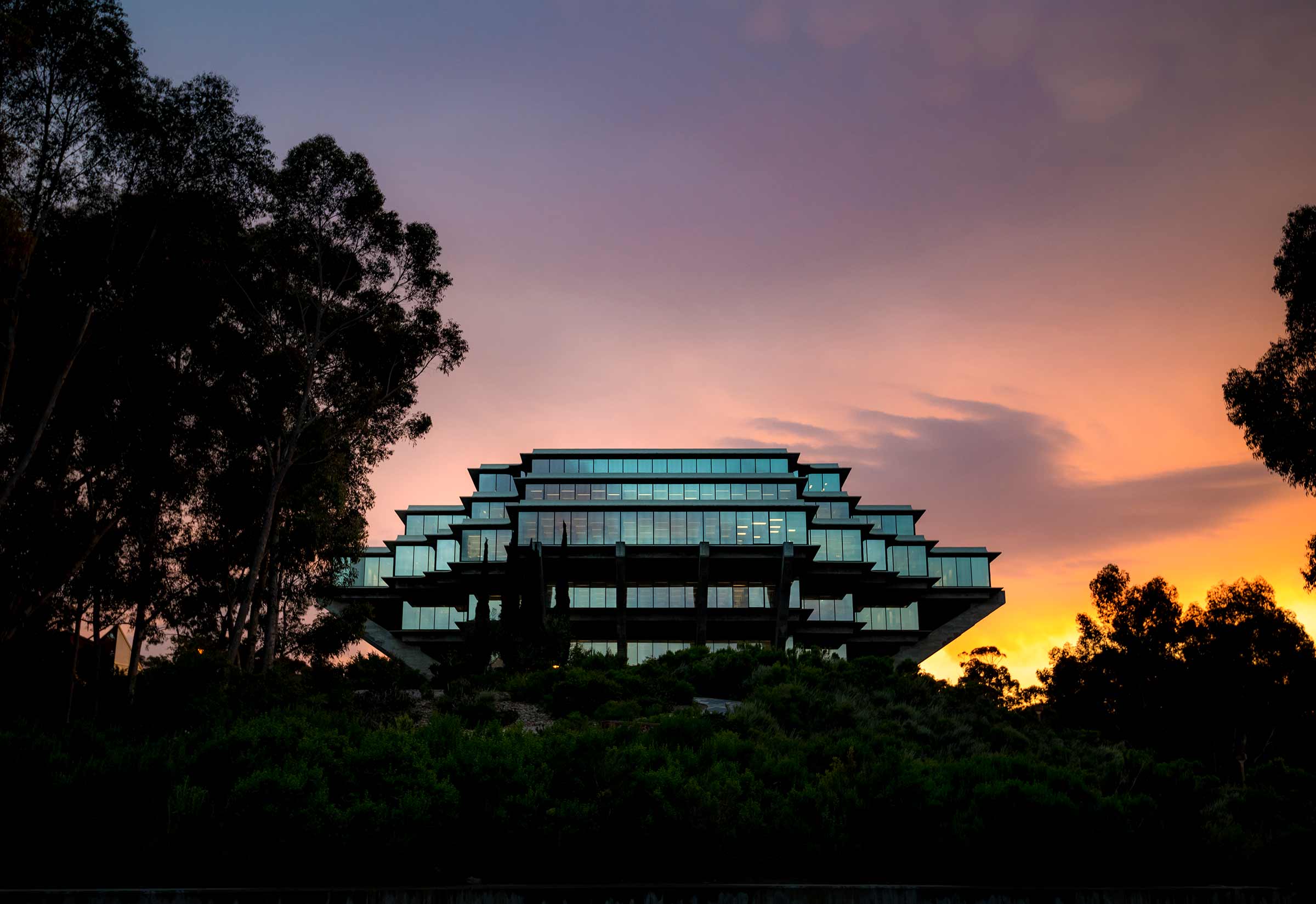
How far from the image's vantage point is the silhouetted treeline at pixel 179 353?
72.4 feet

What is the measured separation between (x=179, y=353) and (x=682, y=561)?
4803cm

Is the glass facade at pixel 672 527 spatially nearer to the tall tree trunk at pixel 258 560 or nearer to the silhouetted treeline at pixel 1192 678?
the silhouetted treeline at pixel 1192 678

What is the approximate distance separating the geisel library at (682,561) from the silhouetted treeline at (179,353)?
3359 cm

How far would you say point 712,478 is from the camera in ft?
255

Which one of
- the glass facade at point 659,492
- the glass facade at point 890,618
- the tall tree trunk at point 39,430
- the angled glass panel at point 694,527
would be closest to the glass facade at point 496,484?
the glass facade at point 659,492

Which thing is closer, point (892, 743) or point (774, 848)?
point (774, 848)

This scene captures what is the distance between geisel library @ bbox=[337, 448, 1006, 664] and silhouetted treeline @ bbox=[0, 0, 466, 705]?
33.6 m

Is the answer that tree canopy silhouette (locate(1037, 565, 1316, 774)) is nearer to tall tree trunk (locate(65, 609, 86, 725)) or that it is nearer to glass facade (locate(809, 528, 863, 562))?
glass facade (locate(809, 528, 863, 562))

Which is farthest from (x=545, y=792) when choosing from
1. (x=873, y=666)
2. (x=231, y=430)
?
(x=873, y=666)

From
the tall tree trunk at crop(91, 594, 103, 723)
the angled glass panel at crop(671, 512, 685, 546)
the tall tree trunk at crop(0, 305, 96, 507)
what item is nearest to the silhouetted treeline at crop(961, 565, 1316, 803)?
the angled glass panel at crop(671, 512, 685, 546)

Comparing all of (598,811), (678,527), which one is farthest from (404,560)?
(598,811)

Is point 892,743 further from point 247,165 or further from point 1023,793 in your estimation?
point 247,165

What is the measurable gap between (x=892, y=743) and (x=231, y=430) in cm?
2165

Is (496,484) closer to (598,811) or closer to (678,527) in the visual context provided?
(678,527)
